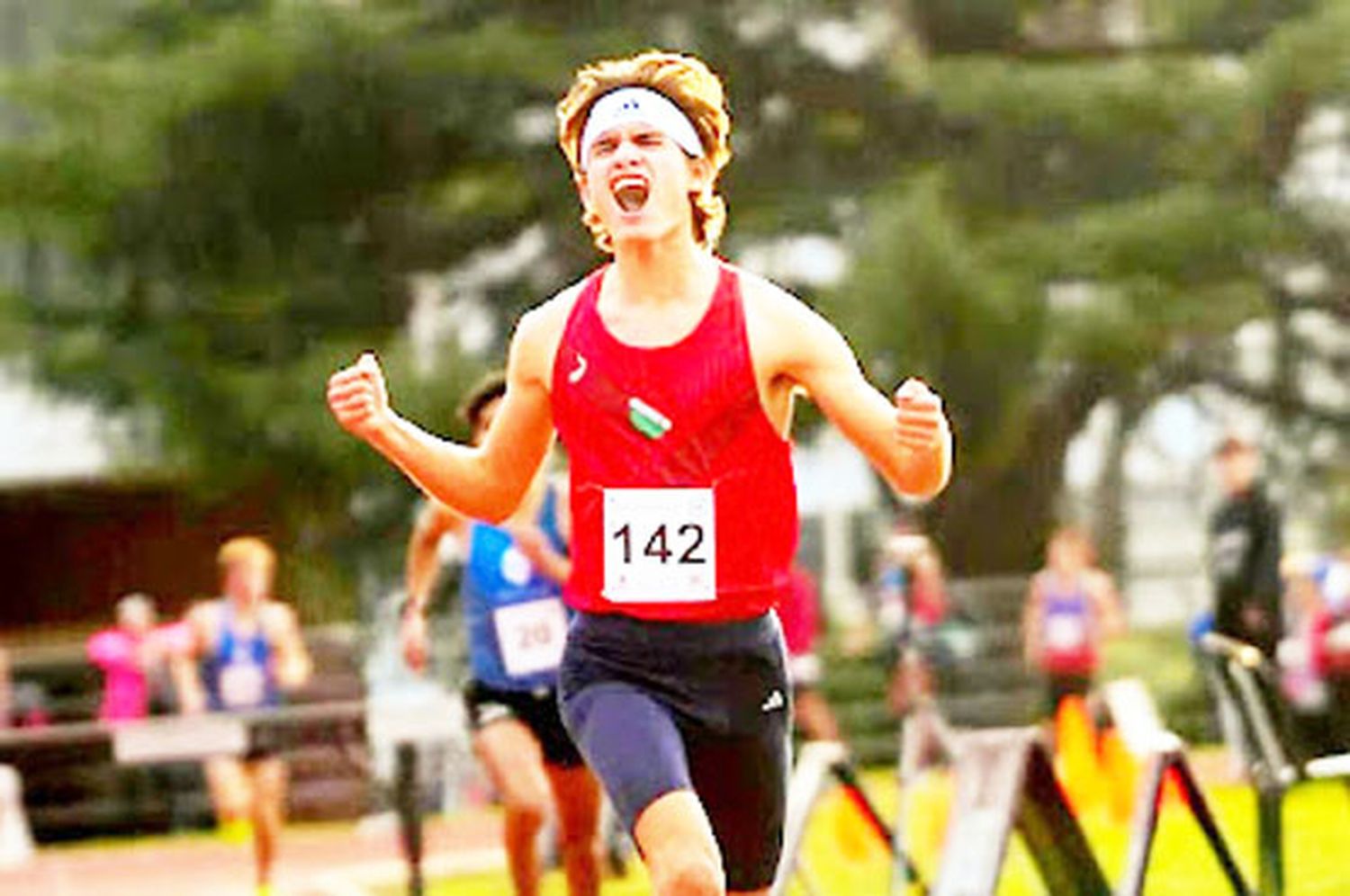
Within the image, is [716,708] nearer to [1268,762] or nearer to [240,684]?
[1268,762]

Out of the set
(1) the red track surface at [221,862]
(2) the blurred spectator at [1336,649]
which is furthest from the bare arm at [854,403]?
(2) the blurred spectator at [1336,649]

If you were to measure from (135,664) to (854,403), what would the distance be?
1715 centimetres

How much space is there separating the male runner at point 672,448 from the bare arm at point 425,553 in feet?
16.8

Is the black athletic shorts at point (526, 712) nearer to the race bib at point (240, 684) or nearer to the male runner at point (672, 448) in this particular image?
the male runner at point (672, 448)

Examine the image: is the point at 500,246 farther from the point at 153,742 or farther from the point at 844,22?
the point at 153,742

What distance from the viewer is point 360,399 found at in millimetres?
7289

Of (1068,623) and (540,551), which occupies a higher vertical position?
(540,551)

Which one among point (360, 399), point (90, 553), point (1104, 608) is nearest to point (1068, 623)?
point (1104, 608)

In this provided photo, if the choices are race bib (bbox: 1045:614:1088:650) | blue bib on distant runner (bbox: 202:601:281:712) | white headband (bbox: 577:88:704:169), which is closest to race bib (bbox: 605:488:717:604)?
white headband (bbox: 577:88:704:169)

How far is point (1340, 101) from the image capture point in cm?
2797

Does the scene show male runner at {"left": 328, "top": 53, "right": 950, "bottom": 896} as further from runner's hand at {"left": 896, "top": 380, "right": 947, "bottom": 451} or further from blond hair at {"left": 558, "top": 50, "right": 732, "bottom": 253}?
runner's hand at {"left": 896, "top": 380, "right": 947, "bottom": 451}

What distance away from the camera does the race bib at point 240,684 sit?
59.1 feet

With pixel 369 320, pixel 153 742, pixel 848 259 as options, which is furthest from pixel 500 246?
pixel 153 742

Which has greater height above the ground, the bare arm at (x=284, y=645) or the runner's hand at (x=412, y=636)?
the runner's hand at (x=412, y=636)
